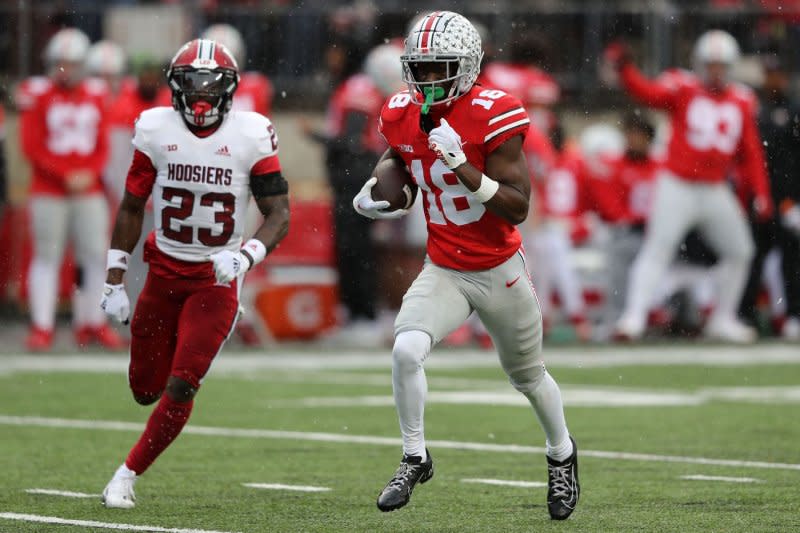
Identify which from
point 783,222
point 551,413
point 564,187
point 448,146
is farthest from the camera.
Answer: point 783,222

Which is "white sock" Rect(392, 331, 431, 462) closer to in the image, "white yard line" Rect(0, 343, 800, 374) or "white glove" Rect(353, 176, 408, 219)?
"white glove" Rect(353, 176, 408, 219)

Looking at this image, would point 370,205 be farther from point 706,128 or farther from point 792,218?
point 792,218

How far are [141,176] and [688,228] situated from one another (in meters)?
8.04

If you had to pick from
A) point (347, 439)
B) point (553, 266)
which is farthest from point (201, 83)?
point (553, 266)

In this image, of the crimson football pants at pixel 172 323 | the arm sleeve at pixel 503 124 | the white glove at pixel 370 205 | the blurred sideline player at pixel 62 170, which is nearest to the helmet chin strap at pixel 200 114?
the crimson football pants at pixel 172 323

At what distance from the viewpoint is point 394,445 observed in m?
9.09

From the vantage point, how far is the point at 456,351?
14625mm

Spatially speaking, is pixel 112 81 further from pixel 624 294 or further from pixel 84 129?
pixel 624 294

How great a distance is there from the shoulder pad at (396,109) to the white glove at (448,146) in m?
0.43

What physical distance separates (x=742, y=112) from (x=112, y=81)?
496 centimetres

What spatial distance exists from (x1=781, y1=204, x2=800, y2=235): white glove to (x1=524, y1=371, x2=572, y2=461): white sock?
978 cm

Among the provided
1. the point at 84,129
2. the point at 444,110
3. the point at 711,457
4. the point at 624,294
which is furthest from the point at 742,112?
the point at 444,110

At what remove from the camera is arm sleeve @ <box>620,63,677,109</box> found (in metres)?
14.5

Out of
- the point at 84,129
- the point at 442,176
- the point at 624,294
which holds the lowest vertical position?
the point at 624,294
